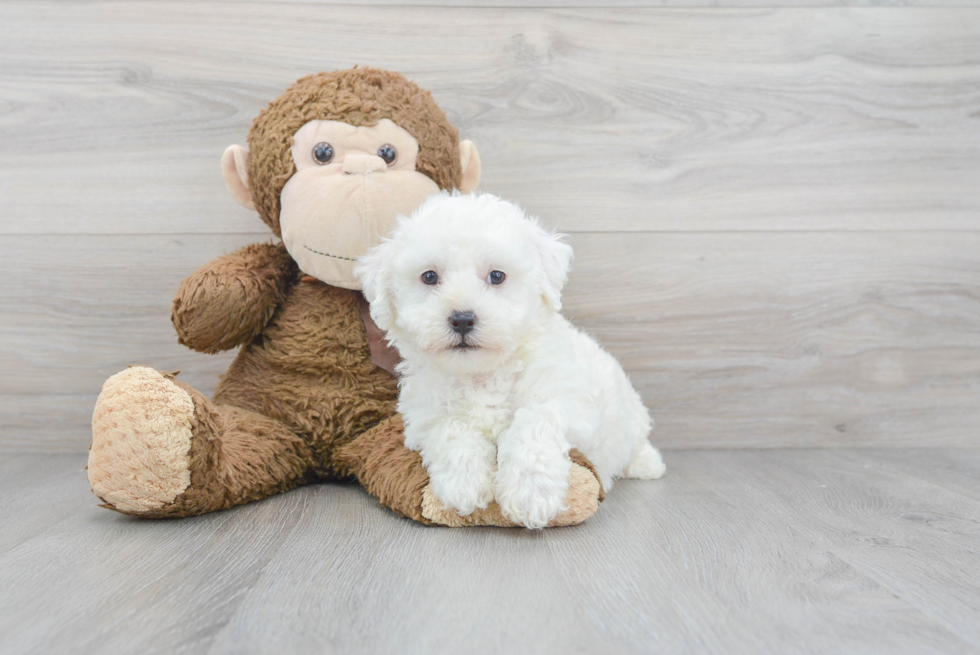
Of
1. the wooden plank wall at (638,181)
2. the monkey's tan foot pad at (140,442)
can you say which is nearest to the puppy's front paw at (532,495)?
the monkey's tan foot pad at (140,442)

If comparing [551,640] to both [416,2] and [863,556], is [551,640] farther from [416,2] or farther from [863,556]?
[416,2]

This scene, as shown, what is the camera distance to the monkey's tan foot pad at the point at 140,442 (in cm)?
99

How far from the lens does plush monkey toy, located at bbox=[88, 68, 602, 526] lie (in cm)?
119

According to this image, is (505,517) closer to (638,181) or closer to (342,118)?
(342,118)

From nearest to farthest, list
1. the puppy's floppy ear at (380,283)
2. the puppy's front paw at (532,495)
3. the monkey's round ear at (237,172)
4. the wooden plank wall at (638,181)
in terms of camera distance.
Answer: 1. the puppy's front paw at (532,495)
2. the puppy's floppy ear at (380,283)
3. the monkey's round ear at (237,172)
4. the wooden plank wall at (638,181)

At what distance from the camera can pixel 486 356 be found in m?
1.02

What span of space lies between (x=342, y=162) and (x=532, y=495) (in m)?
0.64

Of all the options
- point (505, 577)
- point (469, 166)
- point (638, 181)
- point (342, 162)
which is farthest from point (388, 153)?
point (505, 577)

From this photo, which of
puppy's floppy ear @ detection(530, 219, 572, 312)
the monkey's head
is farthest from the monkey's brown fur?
puppy's floppy ear @ detection(530, 219, 572, 312)

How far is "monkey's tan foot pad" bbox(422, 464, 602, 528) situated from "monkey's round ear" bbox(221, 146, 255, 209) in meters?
0.65

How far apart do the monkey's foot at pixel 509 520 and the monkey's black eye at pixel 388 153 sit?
55 cm

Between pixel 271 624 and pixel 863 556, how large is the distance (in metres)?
0.72

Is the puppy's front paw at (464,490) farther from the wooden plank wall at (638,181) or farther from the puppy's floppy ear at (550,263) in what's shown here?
the wooden plank wall at (638,181)

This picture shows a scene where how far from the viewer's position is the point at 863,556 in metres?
0.94
